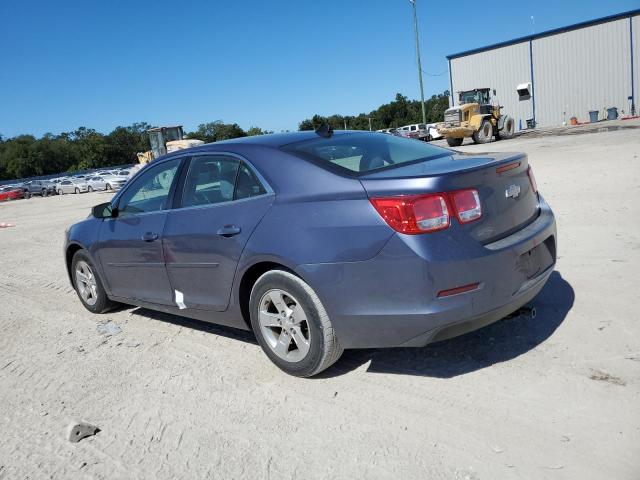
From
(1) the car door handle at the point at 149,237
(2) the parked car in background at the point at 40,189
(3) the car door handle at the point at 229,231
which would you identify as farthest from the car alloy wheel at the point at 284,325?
(2) the parked car in background at the point at 40,189

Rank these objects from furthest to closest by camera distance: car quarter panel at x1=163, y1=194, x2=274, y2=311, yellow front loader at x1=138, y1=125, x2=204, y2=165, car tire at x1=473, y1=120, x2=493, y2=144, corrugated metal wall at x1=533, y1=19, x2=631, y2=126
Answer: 1. corrugated metal wall at x1=533, y1=19, x2=631, y2=126
2. yellow front loader at x1=138, y1=125, x2=204, y2=165
3. car tire at x1=473, y1=120, x2=493, y2=144
4. car quarter panel at x1=163, y1=194, x2=274, y2=311

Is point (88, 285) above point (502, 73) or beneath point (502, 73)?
beneath

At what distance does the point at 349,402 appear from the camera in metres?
3.22

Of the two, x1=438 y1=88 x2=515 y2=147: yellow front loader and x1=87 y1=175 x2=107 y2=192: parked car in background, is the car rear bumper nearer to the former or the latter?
x1=438 y1=88 x2=515 y2=147: yellow front loader

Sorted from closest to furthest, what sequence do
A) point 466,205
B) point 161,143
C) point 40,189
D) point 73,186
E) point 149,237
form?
point 466,205, point 149,237, point 161,143, point 73,186, point 40,189

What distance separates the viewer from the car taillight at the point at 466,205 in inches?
117

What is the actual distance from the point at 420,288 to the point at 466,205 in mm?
539

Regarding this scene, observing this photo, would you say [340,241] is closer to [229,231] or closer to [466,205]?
[466,205]

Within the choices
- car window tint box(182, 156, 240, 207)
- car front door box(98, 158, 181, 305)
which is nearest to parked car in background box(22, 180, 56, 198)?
car front door box(98, 158, 181, 305)

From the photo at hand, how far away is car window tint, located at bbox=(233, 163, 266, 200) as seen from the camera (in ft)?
11.9

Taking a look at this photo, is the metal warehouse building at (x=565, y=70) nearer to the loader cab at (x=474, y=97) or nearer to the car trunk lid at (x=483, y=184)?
the loader cab at (x=474, y=97)

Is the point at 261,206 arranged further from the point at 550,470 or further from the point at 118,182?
the point at 118,182

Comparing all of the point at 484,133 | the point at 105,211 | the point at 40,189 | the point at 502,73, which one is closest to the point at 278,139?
the point at 105,211

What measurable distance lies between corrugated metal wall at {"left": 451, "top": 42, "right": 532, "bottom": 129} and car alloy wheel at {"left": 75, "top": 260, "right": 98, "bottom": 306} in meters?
46.3
